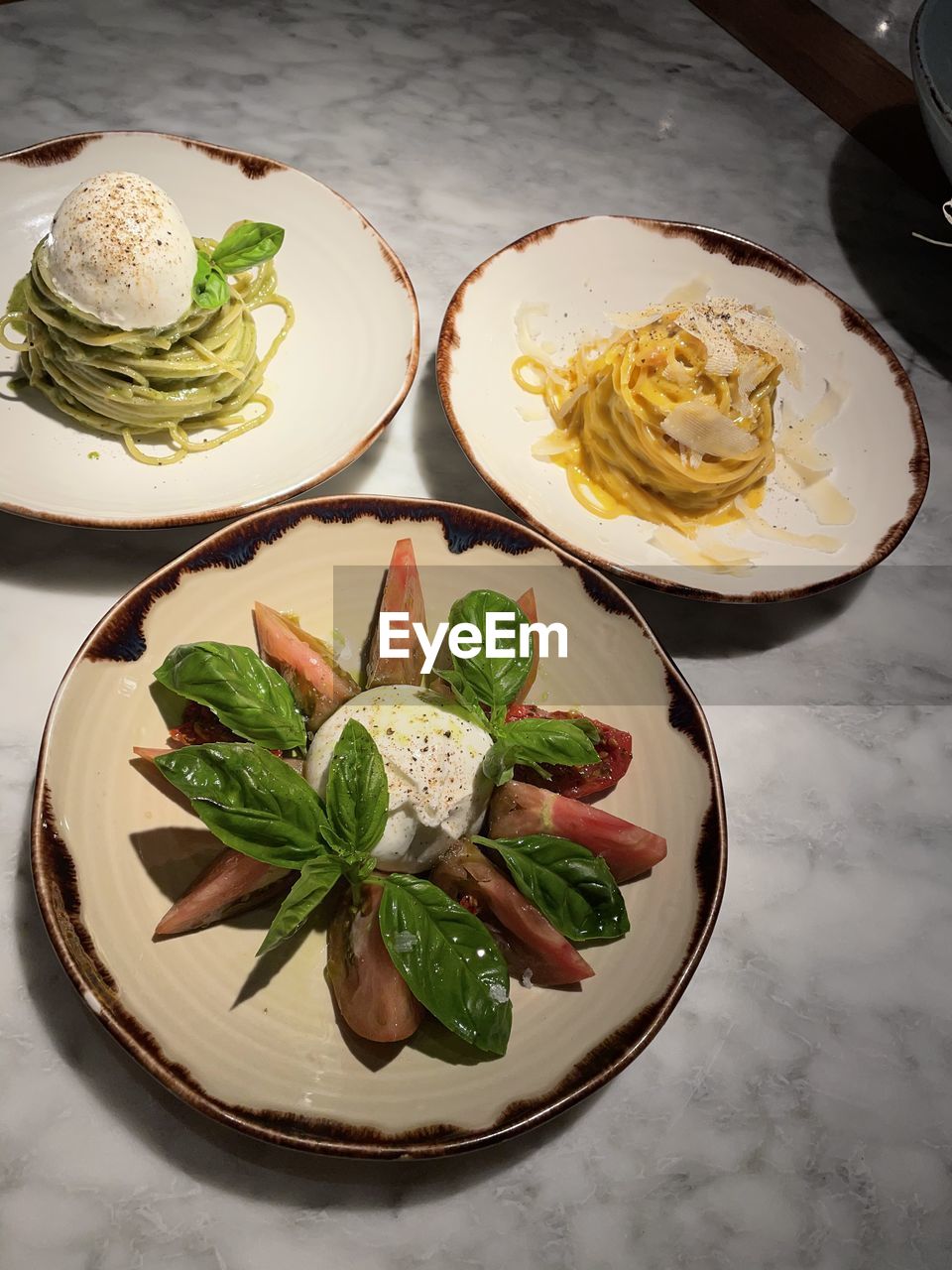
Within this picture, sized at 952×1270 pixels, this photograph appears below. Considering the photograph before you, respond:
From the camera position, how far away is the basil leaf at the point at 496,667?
5.45 feet

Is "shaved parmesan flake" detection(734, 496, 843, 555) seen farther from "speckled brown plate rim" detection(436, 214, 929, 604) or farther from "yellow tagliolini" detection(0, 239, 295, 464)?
A: "yellow tagliolini" detection(0, 239, 295, 464)

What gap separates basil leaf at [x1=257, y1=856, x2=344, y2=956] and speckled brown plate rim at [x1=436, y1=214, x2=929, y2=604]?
774 mm

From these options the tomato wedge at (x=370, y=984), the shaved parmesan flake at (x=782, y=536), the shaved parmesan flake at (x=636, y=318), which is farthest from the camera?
the shaved parmesan flake at (x=636, y=318)

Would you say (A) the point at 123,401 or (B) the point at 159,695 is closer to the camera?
(B) the point at 159,695

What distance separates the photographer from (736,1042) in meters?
1.69

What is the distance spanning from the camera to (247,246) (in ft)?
6.89

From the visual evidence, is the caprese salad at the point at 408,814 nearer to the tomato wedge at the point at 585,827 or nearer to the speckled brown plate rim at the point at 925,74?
the tomato wedge at the point at 585,827

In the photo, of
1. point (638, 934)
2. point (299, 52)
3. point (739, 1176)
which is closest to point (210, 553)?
point (638, 934)

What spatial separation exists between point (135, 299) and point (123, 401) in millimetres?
201

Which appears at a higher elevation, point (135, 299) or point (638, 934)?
point (135, 299)

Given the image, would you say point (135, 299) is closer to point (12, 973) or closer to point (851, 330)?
point (12, 973)

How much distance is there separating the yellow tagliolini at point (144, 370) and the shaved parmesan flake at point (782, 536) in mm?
1041

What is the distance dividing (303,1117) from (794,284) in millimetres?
2133

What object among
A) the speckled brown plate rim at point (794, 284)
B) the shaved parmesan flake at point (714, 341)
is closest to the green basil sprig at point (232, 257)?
the speckled brown plate rim at point (794, 284)
